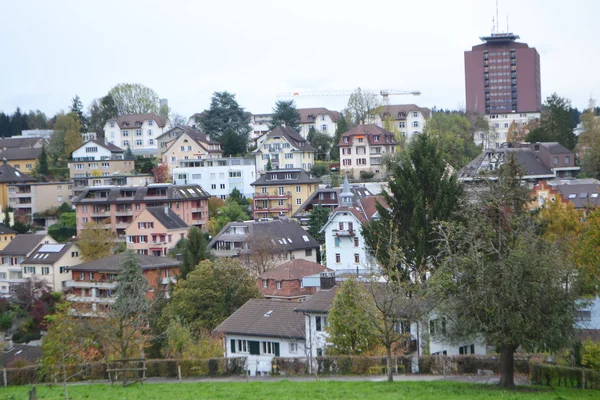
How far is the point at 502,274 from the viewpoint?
22.3 meters

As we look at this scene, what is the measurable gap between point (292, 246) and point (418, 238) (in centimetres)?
A: 2803

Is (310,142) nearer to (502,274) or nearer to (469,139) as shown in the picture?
(469,139)

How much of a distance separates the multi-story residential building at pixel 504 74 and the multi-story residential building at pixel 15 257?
95.3 metres

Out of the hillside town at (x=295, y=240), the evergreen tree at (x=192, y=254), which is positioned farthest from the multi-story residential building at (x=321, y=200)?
the evergreen tree at (x=192, y=254)

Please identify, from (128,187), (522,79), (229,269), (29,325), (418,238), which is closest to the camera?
(418,238)

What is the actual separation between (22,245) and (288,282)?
97.0 feet

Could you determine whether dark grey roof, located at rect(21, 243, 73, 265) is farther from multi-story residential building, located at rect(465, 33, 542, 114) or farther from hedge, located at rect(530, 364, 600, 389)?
multi-story residential building, located at rect(465, 33, 542, 114)

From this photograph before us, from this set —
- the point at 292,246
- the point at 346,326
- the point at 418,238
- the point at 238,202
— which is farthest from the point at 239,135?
the point at 346,326

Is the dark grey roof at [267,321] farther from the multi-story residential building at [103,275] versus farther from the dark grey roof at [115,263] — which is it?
the dark grey roof at [115,263]

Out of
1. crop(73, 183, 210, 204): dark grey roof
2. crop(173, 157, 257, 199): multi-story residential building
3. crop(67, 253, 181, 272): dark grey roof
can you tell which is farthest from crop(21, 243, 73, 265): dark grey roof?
crop(173, 157, 257, 199): multi-story residential building

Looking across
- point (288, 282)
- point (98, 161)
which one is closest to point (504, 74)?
point (98, 161)

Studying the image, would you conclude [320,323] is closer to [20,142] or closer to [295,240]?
[295,240]

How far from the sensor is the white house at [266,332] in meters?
34.9

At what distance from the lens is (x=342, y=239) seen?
200 ft
